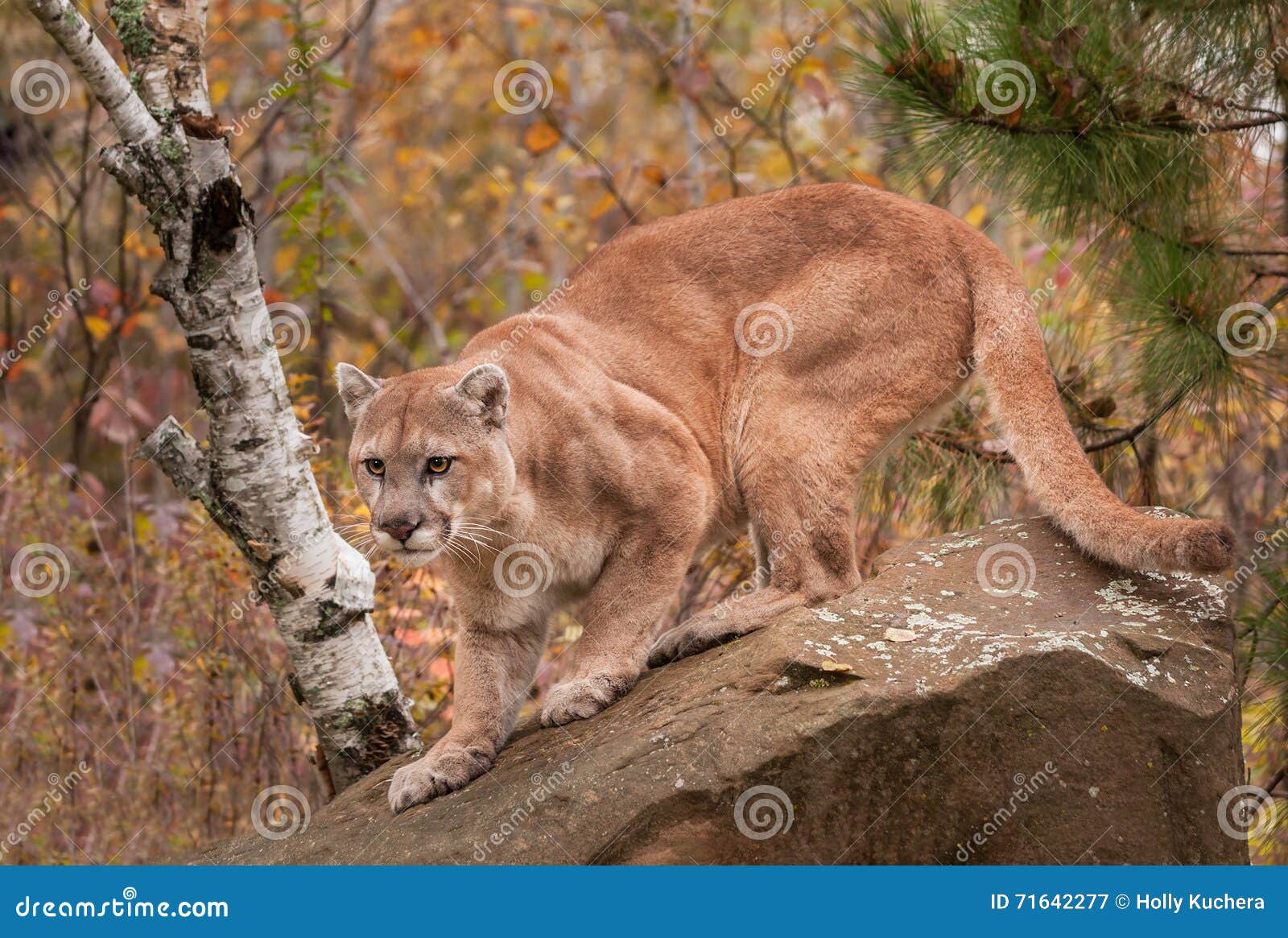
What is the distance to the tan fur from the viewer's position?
491 centimetres

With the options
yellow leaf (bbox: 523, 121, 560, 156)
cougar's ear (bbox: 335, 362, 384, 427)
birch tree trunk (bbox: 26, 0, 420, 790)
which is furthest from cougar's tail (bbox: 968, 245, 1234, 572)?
yellow leaf (bbox: 523, 121, 560, 156)

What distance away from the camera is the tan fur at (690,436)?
491 cm

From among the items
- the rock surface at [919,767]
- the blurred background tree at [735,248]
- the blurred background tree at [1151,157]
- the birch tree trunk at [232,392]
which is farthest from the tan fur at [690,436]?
the blurred background tree at [735,248]

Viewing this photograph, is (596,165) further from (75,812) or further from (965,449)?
(75,812)

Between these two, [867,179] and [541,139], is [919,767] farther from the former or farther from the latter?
[541,139]

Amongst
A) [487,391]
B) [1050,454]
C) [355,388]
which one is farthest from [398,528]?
[1050,454]

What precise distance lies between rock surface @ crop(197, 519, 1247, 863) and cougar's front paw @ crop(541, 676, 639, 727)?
0.48 m

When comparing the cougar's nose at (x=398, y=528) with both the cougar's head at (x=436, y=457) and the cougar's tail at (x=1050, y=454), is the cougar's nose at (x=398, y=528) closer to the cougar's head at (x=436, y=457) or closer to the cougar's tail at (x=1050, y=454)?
the cougar's head at (x=436, y=457)

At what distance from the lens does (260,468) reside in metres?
5.15

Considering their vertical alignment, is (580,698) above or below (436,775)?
above

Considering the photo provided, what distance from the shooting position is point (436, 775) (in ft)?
15.6

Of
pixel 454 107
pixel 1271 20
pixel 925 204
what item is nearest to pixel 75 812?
pixel 925 204

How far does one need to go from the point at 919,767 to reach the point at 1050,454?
145 cm

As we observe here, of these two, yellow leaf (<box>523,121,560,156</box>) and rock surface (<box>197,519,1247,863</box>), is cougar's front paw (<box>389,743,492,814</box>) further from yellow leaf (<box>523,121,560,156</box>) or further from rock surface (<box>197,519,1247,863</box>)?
yellow leaf (<box>523,121,560,156</box>)
